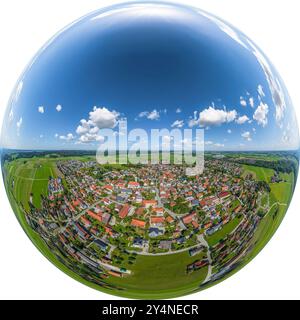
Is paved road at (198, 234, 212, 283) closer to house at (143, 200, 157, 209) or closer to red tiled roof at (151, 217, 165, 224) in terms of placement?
red tiled roof at (151, 217, 165, 224)

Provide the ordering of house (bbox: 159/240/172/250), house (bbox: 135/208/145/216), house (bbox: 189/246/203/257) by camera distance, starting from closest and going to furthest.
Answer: house (bbox: 135/208/145/216)
house (bbox: 159/240/172/250)
house (bbox: 189/246/203/257)

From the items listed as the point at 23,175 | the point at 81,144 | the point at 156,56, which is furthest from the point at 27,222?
the point at 156,56

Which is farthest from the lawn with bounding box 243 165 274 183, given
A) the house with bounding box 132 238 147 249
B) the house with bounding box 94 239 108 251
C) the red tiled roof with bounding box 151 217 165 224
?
the house with bounding box 94 239 108 251

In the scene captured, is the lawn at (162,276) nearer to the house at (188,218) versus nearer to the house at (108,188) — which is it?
the house at (188,218)

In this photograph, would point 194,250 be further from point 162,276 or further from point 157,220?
point 157,220

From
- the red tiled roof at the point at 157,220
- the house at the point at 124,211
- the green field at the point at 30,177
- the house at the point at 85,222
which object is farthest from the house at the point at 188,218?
the green field at the point at 30,177

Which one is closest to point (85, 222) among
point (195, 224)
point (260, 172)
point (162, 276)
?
point (162, 276)
